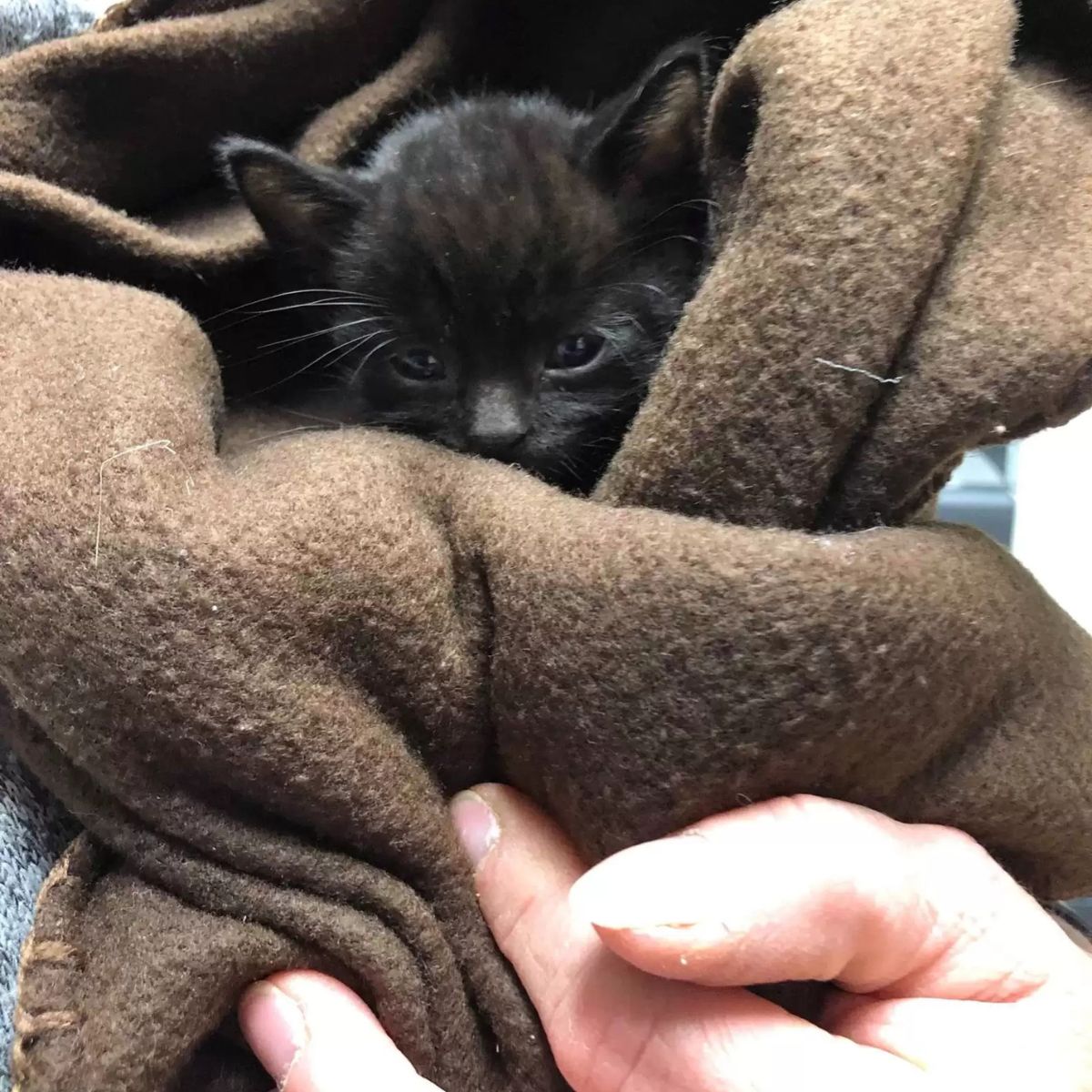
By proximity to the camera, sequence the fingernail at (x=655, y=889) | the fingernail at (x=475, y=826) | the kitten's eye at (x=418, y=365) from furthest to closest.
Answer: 1. the kitten's eye at (x=418, y=365)
2. the fingernail at (x=475, y=826)
3. the fingernail at (x=655, y=889)

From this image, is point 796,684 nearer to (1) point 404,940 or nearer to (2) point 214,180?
(1) point 404,940

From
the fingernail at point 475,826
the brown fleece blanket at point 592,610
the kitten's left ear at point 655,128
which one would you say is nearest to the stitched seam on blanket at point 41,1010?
the brown fleece blanket at point 592,610

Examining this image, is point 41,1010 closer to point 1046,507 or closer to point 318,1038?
point 318,1038

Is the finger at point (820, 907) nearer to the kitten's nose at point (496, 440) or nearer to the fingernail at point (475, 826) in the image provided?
the fingernail at point (475, 826)

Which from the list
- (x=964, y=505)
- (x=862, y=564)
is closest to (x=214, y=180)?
(x=862, y=564)

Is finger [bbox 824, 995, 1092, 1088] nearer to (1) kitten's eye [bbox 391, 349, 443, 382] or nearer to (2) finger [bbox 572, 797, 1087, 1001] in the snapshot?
(2) finger [bbox 572, 797, 1087, 1001]

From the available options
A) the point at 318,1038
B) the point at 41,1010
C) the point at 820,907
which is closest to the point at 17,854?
the point at 41,1010
